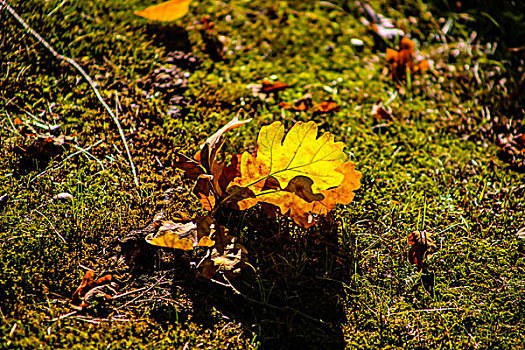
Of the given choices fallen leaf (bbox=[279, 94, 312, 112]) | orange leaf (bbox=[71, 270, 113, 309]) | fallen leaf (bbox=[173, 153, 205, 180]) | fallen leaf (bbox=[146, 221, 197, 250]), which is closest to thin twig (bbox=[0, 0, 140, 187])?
fallen leaf (bbox=[173, 153, 205, 180])

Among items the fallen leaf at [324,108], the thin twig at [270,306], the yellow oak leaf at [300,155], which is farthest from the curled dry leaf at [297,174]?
the fallen leaf at [324,108]

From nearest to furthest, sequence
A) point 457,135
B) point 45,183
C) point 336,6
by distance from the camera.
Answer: point 45,183 → point 457,135 → point 336,6

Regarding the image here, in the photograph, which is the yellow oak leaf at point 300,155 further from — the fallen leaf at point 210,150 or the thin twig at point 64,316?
the thin twig at point 64,316

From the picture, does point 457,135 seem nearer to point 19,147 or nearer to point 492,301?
point 492,301

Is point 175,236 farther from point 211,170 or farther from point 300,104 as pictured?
point 300,104

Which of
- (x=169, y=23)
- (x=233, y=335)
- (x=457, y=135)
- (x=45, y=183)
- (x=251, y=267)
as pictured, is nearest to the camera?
(x=233, y=335)

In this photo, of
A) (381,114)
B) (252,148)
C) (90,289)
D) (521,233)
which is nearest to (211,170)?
(252,148)

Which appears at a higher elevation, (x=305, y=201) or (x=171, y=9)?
(x=171, y=9)

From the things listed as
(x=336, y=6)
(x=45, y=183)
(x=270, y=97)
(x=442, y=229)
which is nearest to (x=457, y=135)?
(x=442, y=229)
